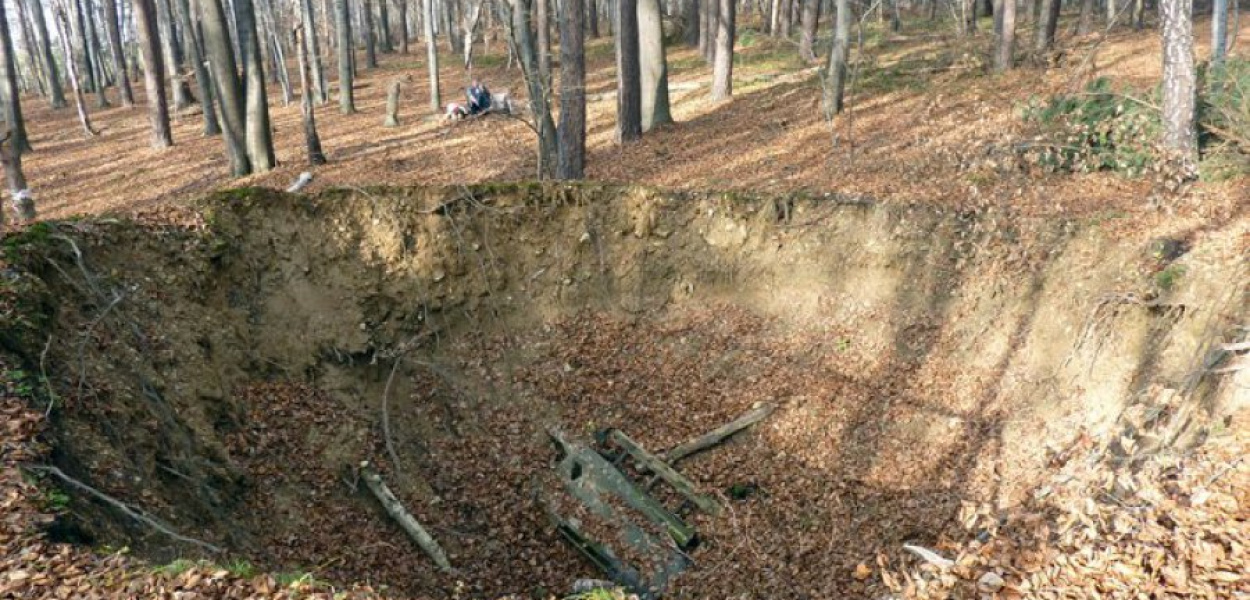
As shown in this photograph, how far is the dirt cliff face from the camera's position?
25.2 feet

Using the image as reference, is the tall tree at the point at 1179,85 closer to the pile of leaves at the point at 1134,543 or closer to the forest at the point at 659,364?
the forest at the point at 659,364

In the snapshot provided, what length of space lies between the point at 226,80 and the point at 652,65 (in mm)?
9325

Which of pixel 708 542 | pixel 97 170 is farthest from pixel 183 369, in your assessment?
pixel 97 170

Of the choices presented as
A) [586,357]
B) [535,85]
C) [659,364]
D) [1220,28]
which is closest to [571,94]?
[535,85]

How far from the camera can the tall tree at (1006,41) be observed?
1820 centimetres

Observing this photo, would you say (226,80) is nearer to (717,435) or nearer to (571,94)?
(571,94)

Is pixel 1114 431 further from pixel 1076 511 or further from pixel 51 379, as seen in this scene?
pixel 51 379

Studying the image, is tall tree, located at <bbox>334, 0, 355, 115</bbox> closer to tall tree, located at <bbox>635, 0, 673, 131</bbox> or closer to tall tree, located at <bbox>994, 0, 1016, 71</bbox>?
tall tree, located at <bbox>635, 0, 673, 131</bbox>

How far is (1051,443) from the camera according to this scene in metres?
9.02

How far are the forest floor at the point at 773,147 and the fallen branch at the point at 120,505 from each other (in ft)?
18.8

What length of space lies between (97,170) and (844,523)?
19503mm

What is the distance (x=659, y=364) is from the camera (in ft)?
38.9

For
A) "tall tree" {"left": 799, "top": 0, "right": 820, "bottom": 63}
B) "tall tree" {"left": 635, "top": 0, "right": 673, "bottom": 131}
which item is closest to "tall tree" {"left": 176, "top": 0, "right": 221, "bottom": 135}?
"tall tree" {"left": 635, "top": 0, "right": 673, "bottom": 131}

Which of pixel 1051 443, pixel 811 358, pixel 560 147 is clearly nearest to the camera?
pixel 1051 443
